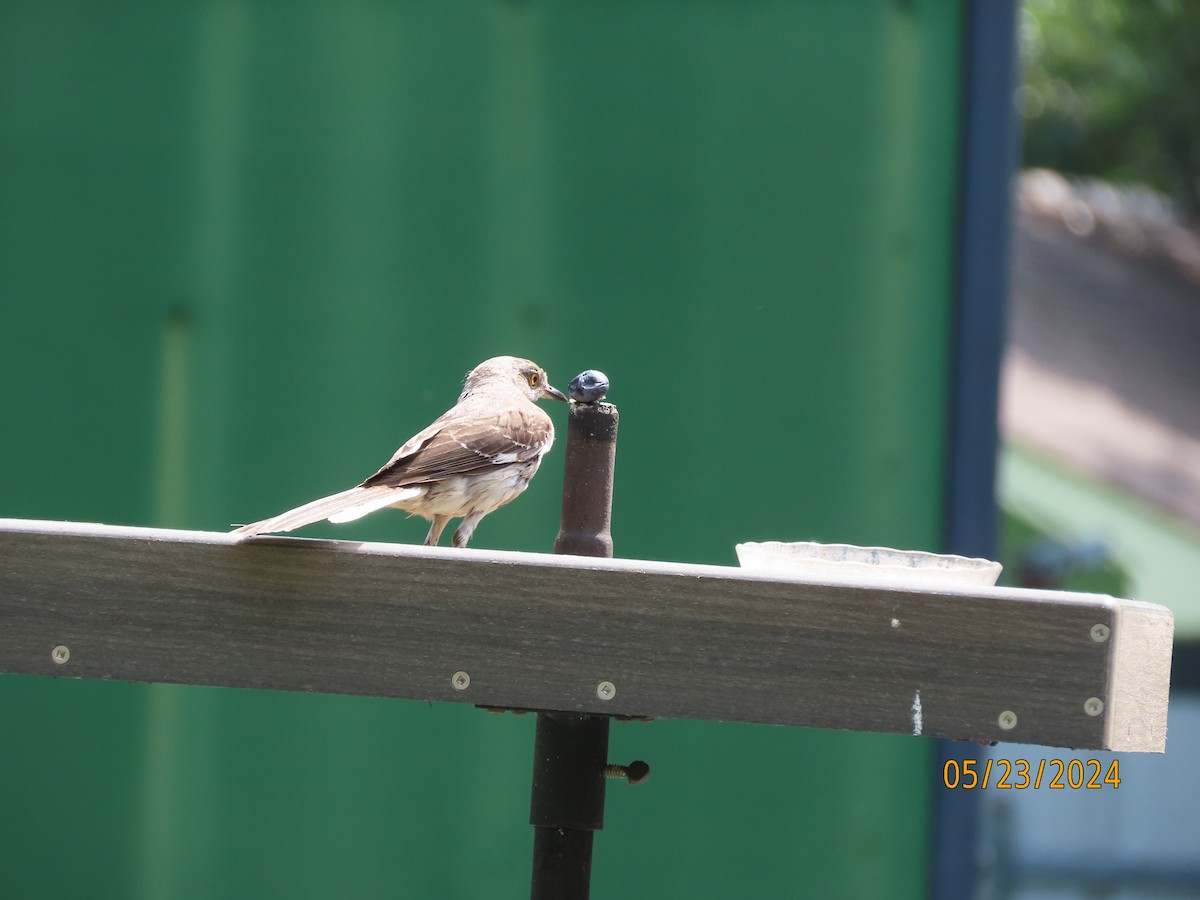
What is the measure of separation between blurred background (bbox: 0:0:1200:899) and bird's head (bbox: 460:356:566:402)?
626 millimetres

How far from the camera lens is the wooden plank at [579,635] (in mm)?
2285

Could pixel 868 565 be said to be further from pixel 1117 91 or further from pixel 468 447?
pixel 1117 91

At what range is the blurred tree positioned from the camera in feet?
49.3

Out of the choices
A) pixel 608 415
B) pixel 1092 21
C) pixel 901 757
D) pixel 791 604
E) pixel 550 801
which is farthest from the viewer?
pixel 1092 21

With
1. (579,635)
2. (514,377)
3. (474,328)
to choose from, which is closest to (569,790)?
(579,635)

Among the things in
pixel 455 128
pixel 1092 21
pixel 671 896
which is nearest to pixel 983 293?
pixel 455 128

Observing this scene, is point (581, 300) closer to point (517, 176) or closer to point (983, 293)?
point (517, 176)

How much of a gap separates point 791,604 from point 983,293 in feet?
9.29

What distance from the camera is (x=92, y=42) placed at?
5.02 metres

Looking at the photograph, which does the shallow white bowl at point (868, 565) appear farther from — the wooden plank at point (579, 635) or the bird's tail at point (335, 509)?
the bird's tail at point (335, 509)

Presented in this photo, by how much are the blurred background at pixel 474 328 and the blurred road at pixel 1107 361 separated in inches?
237

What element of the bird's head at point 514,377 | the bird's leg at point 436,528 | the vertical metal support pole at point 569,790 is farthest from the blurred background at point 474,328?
the vertical metal support pole at point 569,790

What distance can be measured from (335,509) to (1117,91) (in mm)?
15320

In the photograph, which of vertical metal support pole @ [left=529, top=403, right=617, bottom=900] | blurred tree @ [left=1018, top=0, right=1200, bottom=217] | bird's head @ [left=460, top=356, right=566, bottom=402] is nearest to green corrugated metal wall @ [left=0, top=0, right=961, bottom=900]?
bird's head @ [left=460, top=356, right=566, bottom=402]
